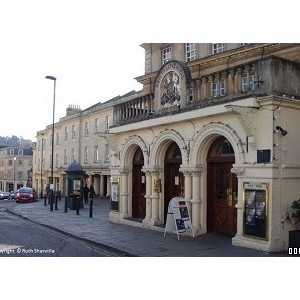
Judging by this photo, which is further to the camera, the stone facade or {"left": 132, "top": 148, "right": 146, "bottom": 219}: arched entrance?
{"left": 132, "top": 148, "right": 146, "bottom": 219}: arched entrance

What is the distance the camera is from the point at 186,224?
28.9ft

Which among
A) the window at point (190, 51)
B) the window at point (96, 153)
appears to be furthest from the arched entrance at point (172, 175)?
the window at point (96, 153)

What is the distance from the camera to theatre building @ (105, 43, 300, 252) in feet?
24.1

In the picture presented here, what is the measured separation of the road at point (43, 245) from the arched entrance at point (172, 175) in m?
2.76

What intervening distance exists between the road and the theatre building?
227 cm

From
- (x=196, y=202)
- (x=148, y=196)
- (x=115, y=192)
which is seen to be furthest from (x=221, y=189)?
(x=115, y=192)

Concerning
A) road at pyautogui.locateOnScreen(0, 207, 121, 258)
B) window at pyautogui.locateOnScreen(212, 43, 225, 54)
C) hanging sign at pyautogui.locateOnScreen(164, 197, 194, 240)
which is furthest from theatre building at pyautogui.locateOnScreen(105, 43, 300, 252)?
road at pyautogui.locateOnScreen(0, 207, 121, 258)

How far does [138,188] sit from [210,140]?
3.70 metres

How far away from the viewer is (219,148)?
9039 millimetres

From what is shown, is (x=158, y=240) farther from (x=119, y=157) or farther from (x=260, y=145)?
(x=119, y=157)

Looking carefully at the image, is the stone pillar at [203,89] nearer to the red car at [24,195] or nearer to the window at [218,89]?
the window at [218,89]

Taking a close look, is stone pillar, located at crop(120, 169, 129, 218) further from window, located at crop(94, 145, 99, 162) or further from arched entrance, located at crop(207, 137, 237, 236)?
window, located at crop(94, 145, 99, 162)

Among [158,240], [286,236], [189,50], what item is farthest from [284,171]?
[189,50]

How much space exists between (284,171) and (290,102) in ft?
4.30
